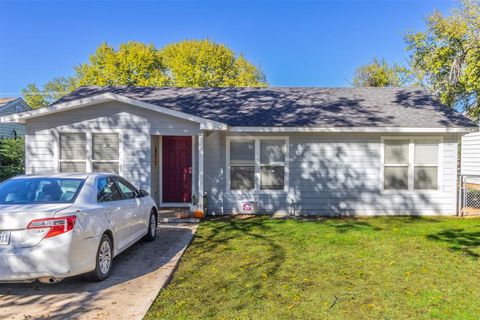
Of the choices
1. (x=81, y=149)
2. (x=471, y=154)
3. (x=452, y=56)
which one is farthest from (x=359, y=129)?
(x=471, y=154)

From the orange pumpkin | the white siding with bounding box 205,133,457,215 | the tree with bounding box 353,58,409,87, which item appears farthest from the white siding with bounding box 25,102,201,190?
the tree with bounding box 353,58,409,87

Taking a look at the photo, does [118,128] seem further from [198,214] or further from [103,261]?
[103,261]

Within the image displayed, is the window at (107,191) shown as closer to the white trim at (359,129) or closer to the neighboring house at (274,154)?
the neighboring house at (274,154)

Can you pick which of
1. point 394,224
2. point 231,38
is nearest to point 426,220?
point 394,224

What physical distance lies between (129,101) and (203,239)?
4.08 meters

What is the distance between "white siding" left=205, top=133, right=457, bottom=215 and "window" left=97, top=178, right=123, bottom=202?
479 centimetres

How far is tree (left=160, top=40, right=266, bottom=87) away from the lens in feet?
120

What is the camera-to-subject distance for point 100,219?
5031 millimetres

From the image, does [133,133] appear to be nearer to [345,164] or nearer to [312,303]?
[345,164]

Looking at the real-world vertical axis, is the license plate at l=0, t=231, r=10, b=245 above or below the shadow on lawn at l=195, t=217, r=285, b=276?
above

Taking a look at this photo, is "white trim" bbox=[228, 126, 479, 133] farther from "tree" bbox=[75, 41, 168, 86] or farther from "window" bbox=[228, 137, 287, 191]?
"tree" bbox=[75, 41, 168, 86]

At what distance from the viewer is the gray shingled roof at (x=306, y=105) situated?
10.6 meters

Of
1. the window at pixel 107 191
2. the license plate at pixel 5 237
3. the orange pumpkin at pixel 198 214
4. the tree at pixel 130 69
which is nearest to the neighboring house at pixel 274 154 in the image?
the orange pumpkin at pixel 198 214

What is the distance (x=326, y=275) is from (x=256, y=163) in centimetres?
557
